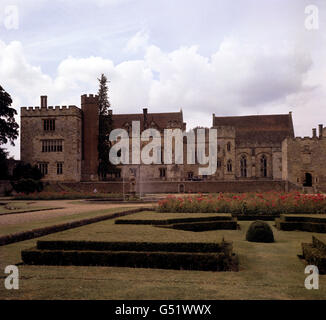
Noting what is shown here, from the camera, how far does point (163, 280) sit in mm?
7816

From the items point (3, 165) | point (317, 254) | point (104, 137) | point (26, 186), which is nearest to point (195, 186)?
point (104, 137)

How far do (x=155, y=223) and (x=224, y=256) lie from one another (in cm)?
601

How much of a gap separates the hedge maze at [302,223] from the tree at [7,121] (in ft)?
114

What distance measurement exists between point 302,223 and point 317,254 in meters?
6.73

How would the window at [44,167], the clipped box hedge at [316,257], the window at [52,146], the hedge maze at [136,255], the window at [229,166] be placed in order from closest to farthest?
the clipped box hedge at [316,257] < the hedge maze at [136,255] < the window at [44,167] < the window at [52,146] < the window at [229,166]

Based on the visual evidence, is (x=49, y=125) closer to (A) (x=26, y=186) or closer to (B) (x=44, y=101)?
(B) (x=44, y=101)

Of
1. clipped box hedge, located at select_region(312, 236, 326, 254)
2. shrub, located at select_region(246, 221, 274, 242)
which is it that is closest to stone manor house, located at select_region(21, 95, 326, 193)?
shrub, located at select_region(246, 221, 274, 242)

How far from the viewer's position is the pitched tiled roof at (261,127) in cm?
5994

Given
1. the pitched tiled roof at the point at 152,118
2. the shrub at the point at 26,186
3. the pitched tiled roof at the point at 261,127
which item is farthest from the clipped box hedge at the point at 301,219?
the pitched tiled roof at the point at 261,127

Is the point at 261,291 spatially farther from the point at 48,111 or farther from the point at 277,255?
the point at 48,111

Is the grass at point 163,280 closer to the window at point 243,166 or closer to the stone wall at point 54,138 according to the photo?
the stone wall at point 54,138

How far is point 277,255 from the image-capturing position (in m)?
10.7

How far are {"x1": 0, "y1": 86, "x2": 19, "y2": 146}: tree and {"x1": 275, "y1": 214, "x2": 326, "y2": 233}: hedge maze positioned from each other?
34596 millimetres
